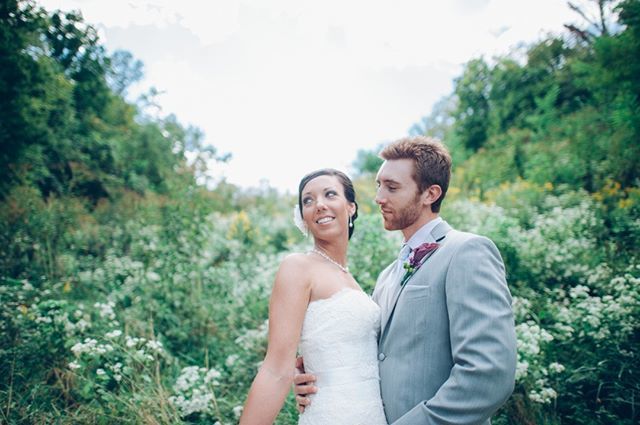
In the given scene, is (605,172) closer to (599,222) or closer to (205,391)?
(599,222)

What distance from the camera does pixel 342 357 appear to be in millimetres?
Result: 2367

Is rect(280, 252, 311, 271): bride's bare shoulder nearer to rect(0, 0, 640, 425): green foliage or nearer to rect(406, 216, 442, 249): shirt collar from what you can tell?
rect(406, 216, 442, 249): shirt collar

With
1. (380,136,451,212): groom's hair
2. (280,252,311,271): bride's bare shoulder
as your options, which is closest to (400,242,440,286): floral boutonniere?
(380,136,451,212): groom's hair

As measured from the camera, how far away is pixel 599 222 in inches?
253

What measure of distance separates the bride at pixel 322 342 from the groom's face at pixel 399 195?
399 millimetres

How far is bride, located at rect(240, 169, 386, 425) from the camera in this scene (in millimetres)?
2215

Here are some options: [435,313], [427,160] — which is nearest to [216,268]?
[427,160]

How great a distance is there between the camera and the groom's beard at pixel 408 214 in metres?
2.40

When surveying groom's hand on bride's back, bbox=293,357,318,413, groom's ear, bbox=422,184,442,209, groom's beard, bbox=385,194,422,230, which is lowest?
groom's hand on bride's back, bbox=293,357,318,413

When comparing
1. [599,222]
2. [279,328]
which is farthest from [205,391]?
[599,222]

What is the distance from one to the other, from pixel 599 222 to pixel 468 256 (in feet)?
19.4

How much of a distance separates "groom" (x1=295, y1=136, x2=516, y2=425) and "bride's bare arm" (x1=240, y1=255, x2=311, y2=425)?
0.70 ft

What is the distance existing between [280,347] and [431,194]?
126 centimetres

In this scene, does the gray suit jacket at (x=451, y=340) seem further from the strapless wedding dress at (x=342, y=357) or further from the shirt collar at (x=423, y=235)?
the strapless wedding dress at (x=342, y=357)
